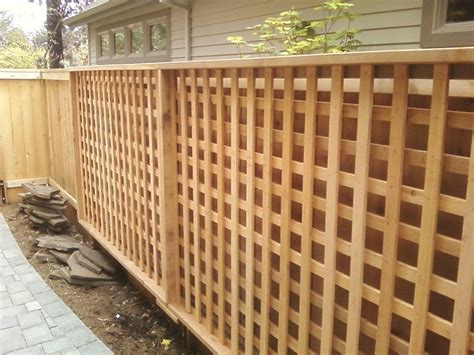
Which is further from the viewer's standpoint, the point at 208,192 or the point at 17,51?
the point at 17,51

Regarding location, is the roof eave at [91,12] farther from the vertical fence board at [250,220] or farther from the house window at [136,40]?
the vertical fence board at [250,220]

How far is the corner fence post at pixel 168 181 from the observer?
9.27 feet

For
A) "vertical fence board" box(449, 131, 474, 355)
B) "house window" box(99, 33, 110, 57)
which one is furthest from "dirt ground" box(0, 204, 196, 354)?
"house window" box(99, 33, 110, 57)

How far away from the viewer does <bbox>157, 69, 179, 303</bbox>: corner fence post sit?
282 centimetres

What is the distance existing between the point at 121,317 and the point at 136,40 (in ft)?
21.0

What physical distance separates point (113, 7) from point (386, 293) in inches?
309

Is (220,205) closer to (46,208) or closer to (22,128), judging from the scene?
(46,208)

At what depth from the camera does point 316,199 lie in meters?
1.79

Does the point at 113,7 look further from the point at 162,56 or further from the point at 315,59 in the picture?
the point at 315,59

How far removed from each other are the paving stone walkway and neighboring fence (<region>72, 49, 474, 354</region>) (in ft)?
2.09

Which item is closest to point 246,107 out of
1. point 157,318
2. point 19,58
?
point 157,318

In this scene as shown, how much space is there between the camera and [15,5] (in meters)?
27.1

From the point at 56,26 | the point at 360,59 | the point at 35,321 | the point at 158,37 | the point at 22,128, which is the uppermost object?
the point at 56,26

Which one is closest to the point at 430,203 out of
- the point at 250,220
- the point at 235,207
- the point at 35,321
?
the point at 250,220
